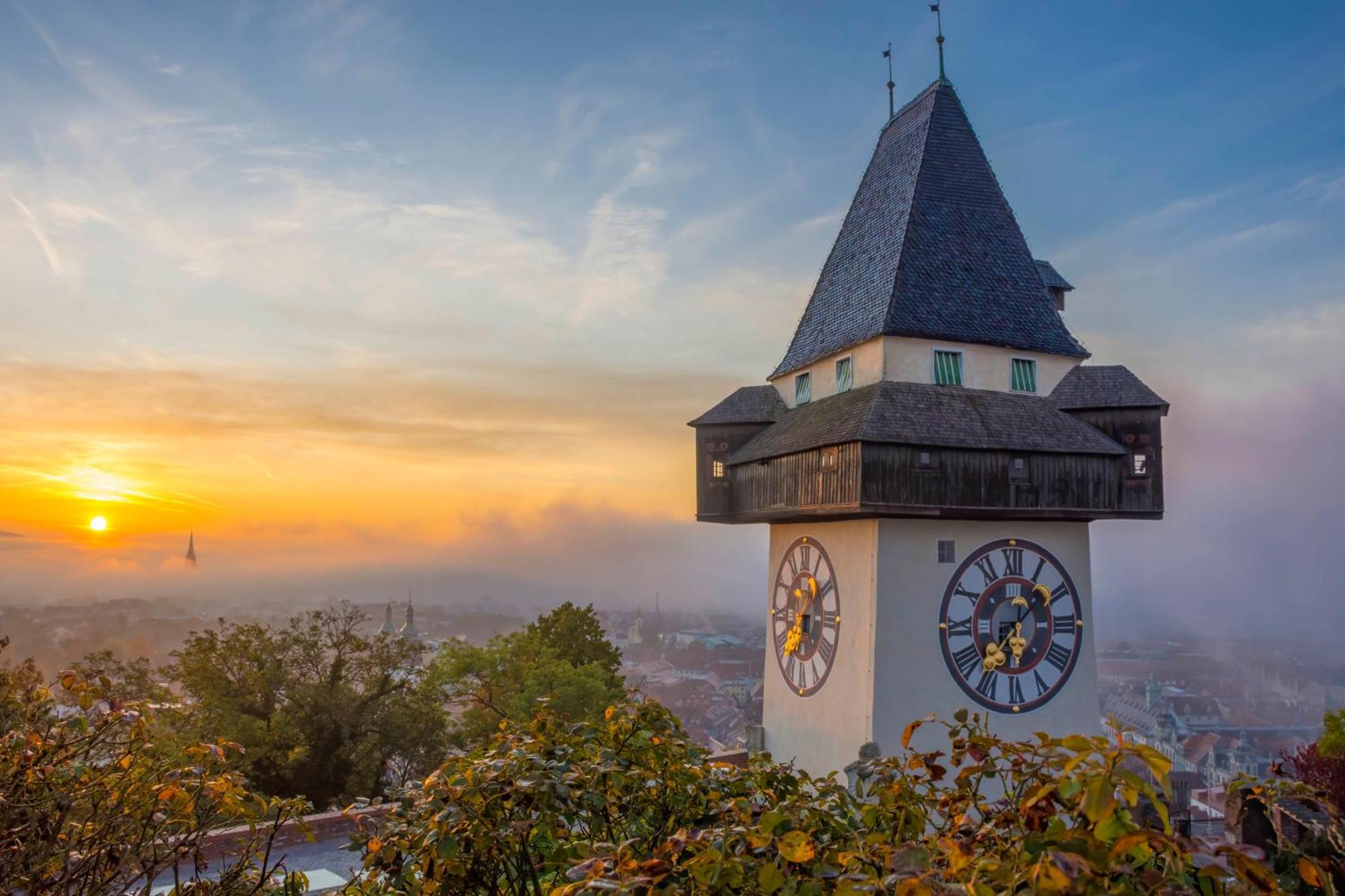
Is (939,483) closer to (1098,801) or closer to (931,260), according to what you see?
(931,260)

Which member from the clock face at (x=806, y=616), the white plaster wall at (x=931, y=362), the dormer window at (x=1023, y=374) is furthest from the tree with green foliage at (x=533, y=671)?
the dormer window at (x=1023, y=374)

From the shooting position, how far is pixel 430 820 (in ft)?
7.92

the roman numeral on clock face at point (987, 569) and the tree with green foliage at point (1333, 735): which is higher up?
the roman numeral on clock face at point (987, 569)

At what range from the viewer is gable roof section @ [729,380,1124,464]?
8453mm

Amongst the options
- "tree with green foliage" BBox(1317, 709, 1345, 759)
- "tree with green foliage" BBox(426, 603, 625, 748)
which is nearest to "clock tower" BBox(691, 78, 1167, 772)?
"tree with green foliage" BBox(426, 603, 625, 748)

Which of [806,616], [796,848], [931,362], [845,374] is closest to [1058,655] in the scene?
[806,616]

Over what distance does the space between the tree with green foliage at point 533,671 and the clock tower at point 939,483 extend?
3716 millimetres

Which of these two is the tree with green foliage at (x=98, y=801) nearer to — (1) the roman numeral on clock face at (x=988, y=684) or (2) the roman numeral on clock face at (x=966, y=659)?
(2) the roman numeral on clock face at (x=966, y=659)

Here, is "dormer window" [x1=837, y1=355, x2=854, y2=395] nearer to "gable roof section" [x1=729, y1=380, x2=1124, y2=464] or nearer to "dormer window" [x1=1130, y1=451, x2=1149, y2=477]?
"gable roof section" [x1=729, y1=380, x2=1124, y2=464]

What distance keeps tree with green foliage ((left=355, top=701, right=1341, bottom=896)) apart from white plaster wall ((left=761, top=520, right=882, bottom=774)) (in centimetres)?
562

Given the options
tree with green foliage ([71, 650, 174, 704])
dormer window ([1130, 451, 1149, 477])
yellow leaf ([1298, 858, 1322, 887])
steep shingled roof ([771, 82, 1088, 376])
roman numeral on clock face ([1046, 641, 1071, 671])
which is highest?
steep shingled roof ([771, 82, 1088, 376])

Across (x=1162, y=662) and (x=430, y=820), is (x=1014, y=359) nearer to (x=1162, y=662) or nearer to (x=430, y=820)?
(x=430, y=820)

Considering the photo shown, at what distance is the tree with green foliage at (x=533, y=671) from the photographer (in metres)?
13.1

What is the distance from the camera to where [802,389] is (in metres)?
10.8
